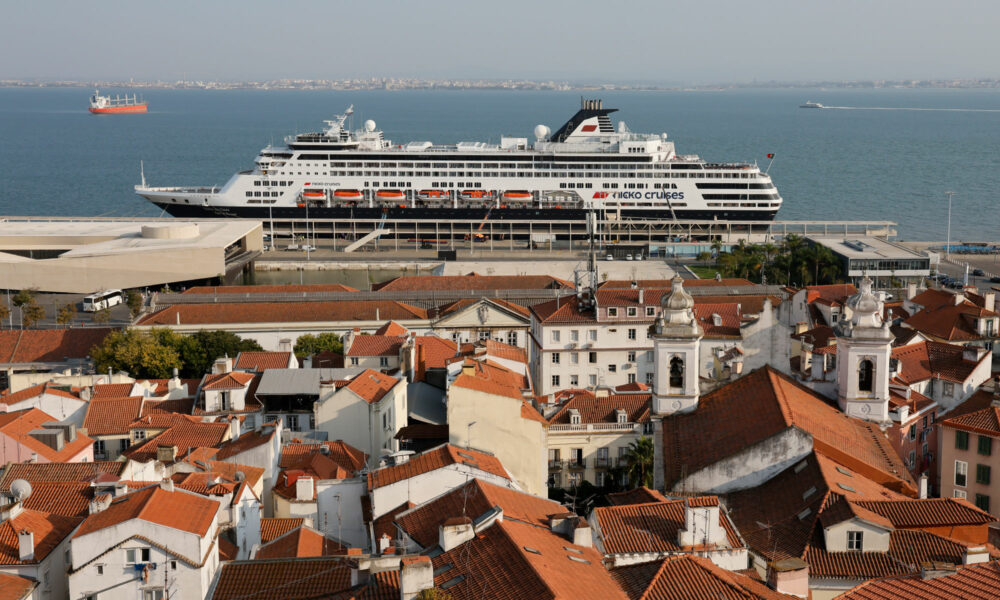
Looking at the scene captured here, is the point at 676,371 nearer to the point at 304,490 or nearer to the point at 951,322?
the point at 304,490

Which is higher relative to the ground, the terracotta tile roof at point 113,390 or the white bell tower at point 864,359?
the white bell tower at point 864,359

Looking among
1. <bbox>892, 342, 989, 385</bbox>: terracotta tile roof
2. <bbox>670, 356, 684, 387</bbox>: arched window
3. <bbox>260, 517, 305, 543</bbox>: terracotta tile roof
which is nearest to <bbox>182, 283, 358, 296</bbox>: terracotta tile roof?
<bbox>892, 342, 989, 385</bbox>: terracotta tile roof

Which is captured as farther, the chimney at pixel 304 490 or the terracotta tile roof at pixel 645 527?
the chimney at pixel 304 490

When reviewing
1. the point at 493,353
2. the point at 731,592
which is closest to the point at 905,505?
the point at 731,592

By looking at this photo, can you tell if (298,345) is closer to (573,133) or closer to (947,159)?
(573,133)

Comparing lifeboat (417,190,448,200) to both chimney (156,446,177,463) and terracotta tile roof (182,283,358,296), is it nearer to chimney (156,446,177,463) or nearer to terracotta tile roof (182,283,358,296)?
terracotta tile roof (182,283,358,296)

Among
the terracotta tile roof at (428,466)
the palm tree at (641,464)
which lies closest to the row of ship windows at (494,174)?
the palm tree at (641,464)

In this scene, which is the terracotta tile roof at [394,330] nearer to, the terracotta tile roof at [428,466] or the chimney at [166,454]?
the chimney at [166,454]
